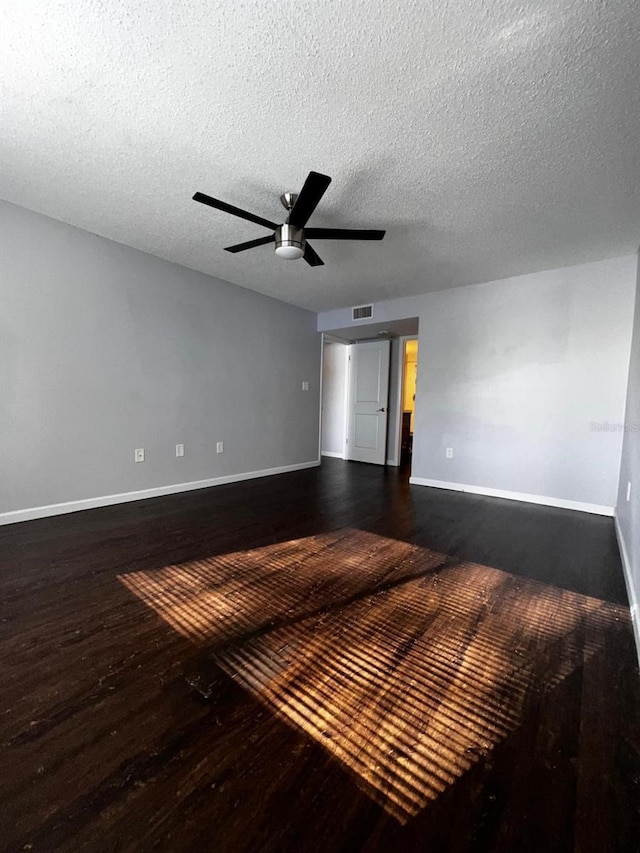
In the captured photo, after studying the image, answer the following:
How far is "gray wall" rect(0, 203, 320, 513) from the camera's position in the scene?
281 centimetres

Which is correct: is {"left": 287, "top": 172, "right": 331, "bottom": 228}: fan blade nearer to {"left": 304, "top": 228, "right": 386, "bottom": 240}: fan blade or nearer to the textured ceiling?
{"left": 304, "top": 228, "right": 386, "bottom": 240}: fan blade

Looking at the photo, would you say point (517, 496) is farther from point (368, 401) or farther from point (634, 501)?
point (368, 401)

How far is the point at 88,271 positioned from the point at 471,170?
3.03 m

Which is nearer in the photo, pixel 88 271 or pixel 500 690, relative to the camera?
pixel 500 690

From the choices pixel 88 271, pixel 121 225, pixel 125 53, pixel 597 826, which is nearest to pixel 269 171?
pixel 125 53

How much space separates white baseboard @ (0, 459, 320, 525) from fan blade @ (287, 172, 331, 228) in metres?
2.82

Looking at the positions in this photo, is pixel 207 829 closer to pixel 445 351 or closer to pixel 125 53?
pixel 125 53

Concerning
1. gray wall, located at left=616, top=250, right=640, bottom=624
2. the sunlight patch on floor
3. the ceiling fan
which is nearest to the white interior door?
gray wall, located at left=616, top=250, right=640, bottom=624

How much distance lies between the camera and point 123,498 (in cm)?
348

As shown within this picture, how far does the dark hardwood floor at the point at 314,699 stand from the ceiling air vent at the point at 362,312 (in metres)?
3.44

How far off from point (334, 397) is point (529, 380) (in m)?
3.54

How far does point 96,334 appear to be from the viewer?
321 centimetres

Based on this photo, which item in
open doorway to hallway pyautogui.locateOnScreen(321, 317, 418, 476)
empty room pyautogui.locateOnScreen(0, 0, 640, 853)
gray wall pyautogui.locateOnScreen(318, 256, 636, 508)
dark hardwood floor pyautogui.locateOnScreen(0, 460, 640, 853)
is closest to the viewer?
dark hardwood floor pyautogui.locateOnScreen(0, 460, 640, 853)

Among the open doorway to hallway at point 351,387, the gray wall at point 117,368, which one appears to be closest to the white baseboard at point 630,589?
the open doorway to hallway at point 351,387
